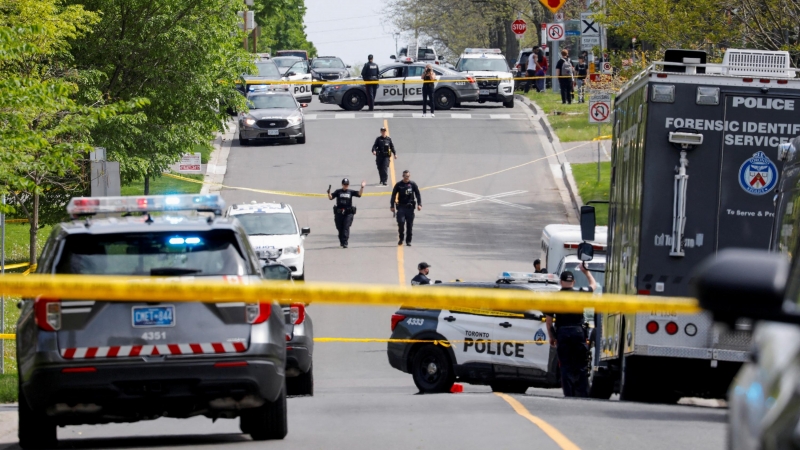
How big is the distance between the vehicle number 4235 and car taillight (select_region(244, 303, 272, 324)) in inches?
22.1

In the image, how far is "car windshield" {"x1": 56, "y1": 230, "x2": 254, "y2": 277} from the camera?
820 centimetres

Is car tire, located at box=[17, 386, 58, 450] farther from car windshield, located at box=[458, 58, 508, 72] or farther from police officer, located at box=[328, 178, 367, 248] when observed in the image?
car windshield, located at box=[458, 58, 508, 72]

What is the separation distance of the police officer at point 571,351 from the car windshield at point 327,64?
5116 centimetres

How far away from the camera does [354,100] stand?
4878 centimetres

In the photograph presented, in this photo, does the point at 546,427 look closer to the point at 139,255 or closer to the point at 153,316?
the point at 153,316

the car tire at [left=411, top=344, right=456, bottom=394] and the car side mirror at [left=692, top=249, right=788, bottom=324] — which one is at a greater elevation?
the car side mirror at [left=692, top=249, right=788, bottom=324]

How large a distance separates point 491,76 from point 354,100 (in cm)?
537

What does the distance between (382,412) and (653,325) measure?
2.70m

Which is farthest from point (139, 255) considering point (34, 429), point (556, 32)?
point (556, 32)

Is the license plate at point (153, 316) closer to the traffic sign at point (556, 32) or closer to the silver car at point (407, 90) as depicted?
the silver car at point (407, 90)

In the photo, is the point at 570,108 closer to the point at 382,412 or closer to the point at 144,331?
the point at 382,412

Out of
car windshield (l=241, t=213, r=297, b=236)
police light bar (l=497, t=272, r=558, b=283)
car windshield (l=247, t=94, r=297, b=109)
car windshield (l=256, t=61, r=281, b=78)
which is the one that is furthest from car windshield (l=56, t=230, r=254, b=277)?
car windshield (l=256, t=61, r=281, b=78)

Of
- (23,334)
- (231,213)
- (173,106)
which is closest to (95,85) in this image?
(173,106)

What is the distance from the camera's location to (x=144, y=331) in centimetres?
816
